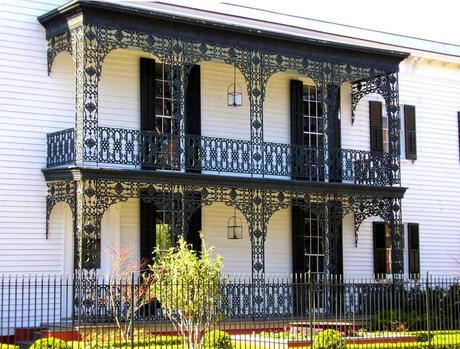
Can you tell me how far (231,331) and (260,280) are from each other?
1.63 m

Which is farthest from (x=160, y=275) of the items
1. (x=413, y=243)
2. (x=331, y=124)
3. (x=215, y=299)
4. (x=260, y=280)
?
(x=413, y=243)

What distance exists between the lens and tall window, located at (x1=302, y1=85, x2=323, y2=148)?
90.0 ft

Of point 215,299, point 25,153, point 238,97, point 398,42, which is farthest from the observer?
point 398,42

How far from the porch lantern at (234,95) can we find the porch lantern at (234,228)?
3212 millimetres

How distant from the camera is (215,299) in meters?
17.2

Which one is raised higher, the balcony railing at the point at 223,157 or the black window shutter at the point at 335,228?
the balcony railing at the point at 223,157

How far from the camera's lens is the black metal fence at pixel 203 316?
1778 centimetres

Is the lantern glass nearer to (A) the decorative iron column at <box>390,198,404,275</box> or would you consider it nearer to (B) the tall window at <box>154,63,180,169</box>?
(B) the tall window at <box>154,63,180,169</box>

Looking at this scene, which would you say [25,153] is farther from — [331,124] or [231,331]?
[331,124]

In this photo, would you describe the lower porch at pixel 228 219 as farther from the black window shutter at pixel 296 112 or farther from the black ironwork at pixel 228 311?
the black window shutter at pixel 296 112

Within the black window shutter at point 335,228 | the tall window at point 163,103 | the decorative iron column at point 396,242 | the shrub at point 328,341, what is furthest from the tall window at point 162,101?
the shrub at point 328,341

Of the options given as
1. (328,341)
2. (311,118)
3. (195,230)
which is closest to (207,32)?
(195,230)

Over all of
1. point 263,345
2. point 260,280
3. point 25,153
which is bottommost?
point 263,345

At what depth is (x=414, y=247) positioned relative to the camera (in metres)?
29.4
